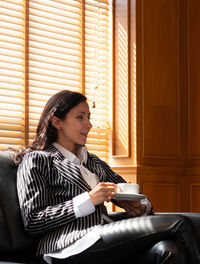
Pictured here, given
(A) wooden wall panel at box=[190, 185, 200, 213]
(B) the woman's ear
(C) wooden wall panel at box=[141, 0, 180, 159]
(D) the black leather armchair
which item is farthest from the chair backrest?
(A) wooden wall panel at box=[190, 185, 200, 213]

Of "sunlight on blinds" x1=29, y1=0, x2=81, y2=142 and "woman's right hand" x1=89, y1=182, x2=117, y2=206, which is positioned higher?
"sunlight on blinds" x1=29, y1=0, x2=81, y2=142

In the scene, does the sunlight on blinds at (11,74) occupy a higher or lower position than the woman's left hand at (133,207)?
higher

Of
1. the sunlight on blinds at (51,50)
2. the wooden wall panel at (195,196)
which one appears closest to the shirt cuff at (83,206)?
the sunlight on blinds at (51,50)

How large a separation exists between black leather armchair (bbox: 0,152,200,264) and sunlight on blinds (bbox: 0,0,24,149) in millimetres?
1217

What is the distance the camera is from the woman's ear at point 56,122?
221 cm

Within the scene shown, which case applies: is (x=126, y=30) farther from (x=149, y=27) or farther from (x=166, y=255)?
(x=166, y=255)

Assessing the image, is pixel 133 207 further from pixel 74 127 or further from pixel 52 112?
pixel 52 112

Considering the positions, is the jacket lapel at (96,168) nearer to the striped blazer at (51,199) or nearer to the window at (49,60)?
the striped blazer at (51,199)

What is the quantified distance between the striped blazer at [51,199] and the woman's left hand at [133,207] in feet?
0.53

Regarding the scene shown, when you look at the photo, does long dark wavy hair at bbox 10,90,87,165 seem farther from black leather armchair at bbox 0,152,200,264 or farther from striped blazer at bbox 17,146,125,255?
black leather armchair at bbox 0,152,200,264

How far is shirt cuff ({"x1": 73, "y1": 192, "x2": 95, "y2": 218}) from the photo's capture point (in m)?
1.85

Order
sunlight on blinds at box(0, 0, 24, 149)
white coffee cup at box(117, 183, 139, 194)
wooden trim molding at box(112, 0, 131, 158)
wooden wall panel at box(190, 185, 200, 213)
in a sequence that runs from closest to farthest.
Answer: white coffee cup at box(117, 183, 139, 194) → sunlight on blinds at box(0, 0, 24, 149) → wooden trim molding at box(112, 0, 131, 158) → wooden wall panel at box(190, 185, 200, 213)

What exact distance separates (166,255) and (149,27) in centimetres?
262

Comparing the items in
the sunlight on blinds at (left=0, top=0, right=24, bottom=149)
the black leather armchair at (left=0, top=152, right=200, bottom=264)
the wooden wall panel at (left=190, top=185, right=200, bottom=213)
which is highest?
the sunlight on blinds at (left=0, top=0, right=24, bottom=149)
